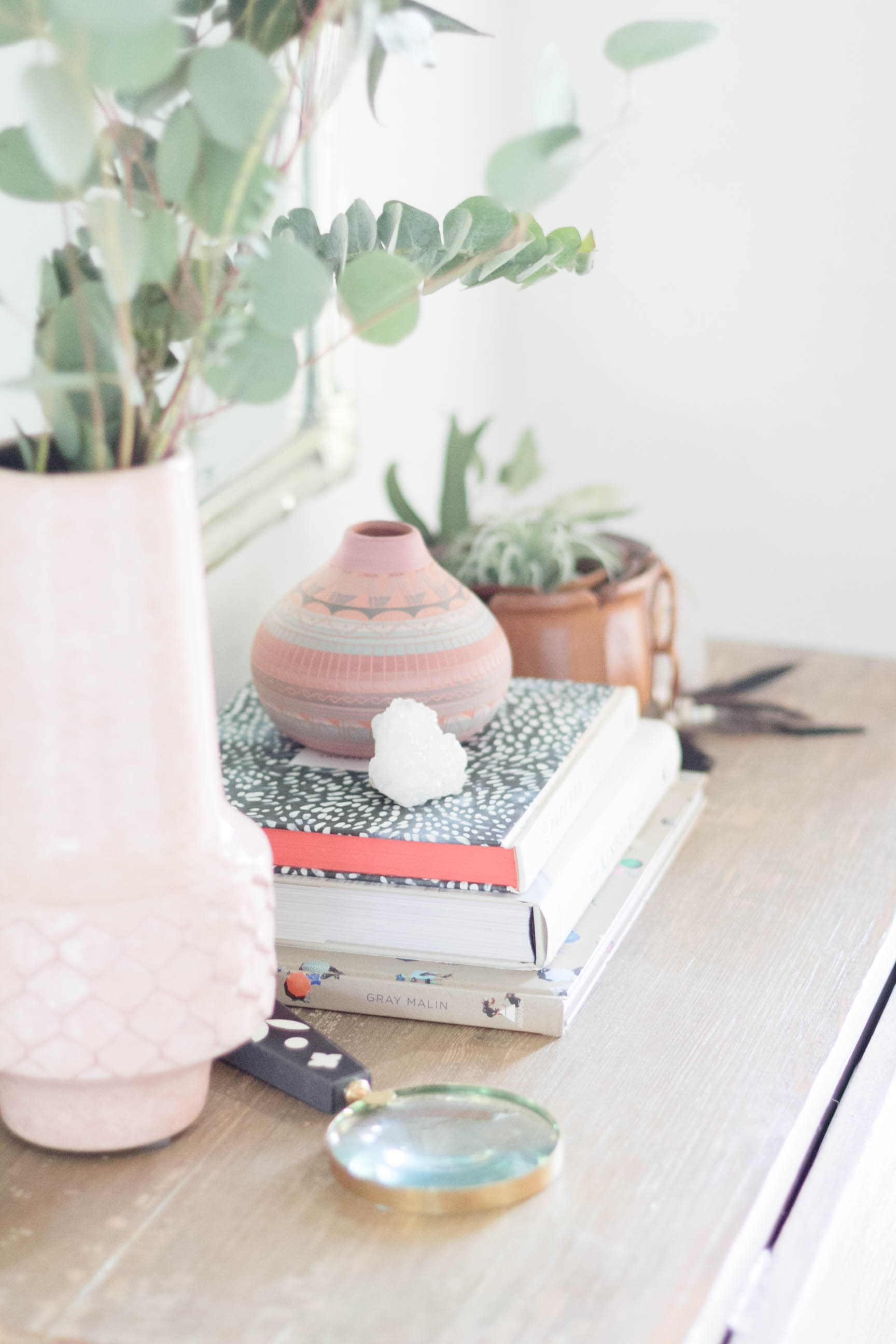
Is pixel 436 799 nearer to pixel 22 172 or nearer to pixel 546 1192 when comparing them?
pixel 546 1192

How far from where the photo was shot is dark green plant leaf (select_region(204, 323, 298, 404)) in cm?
50

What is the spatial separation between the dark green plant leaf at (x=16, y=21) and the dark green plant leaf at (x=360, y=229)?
16 centimetres

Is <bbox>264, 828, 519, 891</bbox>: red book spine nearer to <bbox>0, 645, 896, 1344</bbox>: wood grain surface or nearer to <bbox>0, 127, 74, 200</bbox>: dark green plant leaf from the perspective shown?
<bbox>0, 645, 896, 1344</bbox>: wood grain surface

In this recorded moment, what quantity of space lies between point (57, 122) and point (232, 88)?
7cm

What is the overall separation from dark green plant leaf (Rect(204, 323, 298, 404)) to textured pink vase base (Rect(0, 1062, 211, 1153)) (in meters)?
→ 0.26

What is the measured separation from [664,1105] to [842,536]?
876 mm

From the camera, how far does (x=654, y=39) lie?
0.46m

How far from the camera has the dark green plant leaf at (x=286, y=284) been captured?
0.48 m

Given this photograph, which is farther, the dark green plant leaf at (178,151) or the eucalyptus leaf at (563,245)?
the eucalyptus leaf at (563,245)

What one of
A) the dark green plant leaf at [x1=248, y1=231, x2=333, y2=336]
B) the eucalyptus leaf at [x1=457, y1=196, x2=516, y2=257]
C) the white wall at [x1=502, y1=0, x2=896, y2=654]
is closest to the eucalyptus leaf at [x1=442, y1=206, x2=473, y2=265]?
the eucalyptus leaf at [x1=457, y1=196, x2=516, y2=257]

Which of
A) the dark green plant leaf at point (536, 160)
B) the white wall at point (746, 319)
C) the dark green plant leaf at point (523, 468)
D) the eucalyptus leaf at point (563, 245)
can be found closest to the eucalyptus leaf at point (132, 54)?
the dark green plant leaf at point (536, 160)

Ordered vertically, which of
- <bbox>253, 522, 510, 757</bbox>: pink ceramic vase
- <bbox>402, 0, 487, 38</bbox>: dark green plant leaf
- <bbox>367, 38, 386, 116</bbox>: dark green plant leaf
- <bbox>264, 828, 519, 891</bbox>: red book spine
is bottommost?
<bbox>264, 828, 519, 891</bbox>: red book spine

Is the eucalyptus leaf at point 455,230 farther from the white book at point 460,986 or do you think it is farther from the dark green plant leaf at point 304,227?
the white book at point 460,986

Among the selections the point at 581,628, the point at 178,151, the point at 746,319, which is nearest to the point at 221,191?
the point at 178,151
